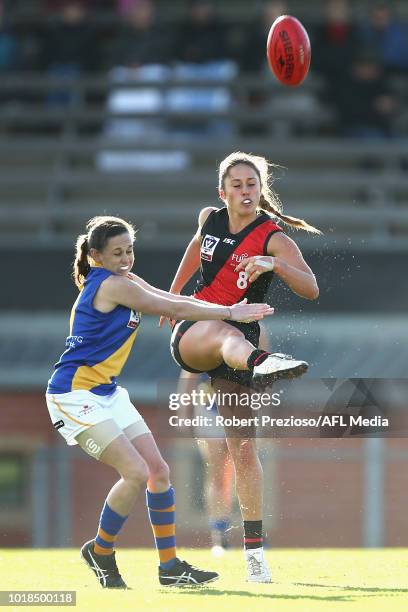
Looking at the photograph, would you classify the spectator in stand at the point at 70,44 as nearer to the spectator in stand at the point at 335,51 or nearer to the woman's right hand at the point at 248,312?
the spectator in stand at the point at 335,51

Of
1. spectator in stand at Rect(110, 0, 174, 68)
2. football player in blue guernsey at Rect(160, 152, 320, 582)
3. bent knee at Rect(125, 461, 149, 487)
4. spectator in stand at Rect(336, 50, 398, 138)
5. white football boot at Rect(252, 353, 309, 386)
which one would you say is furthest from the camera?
spectator in stand at Rect(110, 0, 174, 68)

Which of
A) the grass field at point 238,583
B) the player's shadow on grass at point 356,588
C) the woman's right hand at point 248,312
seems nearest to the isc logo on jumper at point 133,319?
the woman's right hand at point 248,312

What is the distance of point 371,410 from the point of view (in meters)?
7.14

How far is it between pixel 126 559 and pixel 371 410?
2.14m

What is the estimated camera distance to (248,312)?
658 centimetres

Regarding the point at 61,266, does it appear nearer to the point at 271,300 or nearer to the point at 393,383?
the point at 271,300

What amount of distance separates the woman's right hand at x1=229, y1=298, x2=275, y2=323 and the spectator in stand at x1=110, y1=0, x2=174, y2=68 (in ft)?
32.8

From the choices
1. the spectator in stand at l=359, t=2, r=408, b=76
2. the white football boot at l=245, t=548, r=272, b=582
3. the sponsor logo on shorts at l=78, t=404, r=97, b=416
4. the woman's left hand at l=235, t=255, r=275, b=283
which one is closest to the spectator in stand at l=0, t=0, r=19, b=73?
the spectator in stand at l=359, t=2, r=408, b=76

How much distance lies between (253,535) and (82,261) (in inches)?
65.6

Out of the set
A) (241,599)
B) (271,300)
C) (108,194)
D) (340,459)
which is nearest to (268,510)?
(340,459)

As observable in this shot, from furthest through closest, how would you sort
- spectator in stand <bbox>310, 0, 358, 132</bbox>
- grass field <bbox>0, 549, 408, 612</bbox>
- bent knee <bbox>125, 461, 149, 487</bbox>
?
spectator in stand <bbox>310, 0, 358, 132</bbox>, bent knee <bbox>125, 461, 149, 487</bbox>, grass field <bbox>0, 549, 408, 612</bbox>

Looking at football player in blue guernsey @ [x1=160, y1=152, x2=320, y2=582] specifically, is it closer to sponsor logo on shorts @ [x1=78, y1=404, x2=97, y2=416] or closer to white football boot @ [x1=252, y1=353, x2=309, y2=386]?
white football boot @ [x1=252, y1=353, x2=309, y2=386]

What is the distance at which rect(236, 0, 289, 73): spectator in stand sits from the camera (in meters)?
16.3

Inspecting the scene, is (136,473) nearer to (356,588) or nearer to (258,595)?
(258,595)
